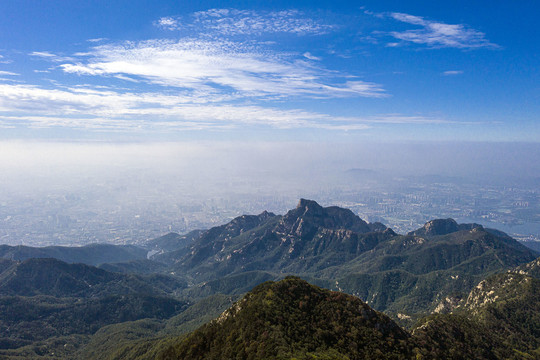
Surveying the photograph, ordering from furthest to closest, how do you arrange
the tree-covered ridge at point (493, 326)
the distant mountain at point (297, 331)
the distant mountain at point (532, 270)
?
the distant mountain at point (532, 270) < the tree-covered ridge at point (493, 326) < the distant mountain at point (297, 331)

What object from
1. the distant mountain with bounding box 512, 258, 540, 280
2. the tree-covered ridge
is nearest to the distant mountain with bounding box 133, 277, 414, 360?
the tree-covered ridge

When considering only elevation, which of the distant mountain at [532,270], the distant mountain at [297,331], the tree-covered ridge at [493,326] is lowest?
the distant mountain at [532,270]

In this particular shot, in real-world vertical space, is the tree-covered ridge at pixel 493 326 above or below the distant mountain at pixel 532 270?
above

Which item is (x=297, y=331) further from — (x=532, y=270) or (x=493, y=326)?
(x=532, y=270)

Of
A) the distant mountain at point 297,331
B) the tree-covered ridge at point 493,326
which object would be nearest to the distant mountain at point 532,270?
the tree-covered ridge at point 493,326

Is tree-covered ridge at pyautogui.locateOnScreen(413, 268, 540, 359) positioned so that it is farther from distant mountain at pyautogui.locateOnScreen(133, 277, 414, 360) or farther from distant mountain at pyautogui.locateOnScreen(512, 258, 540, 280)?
distant mountain at pyautogui.locateOnScreen(512, 258, 540, 280)

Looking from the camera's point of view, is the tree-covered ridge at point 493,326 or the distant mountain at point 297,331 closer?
the distant mountain at point 297,331

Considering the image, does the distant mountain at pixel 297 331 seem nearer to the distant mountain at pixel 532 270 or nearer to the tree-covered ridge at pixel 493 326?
the tree-covered ridge at pixel 493 326

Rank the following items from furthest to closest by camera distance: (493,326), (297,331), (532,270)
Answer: (532,270) < (493,326) < (297,331)

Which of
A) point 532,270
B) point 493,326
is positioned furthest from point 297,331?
point 532,270

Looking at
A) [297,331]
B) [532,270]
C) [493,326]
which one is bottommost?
[532,270]
